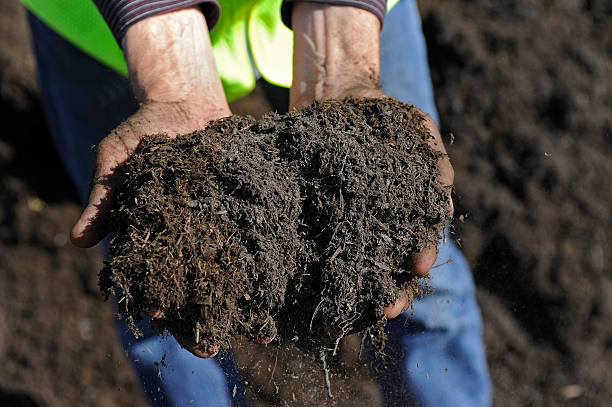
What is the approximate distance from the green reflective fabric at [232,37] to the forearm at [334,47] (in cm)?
17

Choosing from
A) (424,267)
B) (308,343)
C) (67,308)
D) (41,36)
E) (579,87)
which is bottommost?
(67,308)

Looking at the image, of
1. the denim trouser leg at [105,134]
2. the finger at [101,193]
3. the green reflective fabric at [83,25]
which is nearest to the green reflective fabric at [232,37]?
the green reflective fabric at [83,25]

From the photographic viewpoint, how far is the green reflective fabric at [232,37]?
4.75 ft

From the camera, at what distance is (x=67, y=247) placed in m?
2.62

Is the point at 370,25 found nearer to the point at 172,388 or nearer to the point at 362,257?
the point at 362,257

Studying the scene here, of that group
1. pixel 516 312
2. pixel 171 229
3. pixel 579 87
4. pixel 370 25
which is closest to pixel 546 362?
pixel 516 312

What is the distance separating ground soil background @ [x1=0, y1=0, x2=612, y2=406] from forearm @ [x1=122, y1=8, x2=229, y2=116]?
1211mm

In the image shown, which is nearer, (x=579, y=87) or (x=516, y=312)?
(x=516, y=312)

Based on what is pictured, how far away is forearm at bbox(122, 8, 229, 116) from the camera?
1260mm

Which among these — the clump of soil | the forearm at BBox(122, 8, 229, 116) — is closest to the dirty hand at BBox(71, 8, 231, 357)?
the forearm at BBox(122, 8, 229, 116)

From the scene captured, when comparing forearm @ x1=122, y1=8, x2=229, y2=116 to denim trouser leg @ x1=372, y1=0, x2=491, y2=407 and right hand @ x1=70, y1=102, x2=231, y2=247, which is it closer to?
right hand @ x1=70, y1=102, x2=231, y2=247

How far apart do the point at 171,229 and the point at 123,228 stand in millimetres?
126

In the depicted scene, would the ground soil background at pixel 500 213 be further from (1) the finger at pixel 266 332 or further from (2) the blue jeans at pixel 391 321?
(1) the finger at pixel 266 332

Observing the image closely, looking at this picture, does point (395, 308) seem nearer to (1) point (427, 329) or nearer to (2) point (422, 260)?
(2) point (422, 260)
